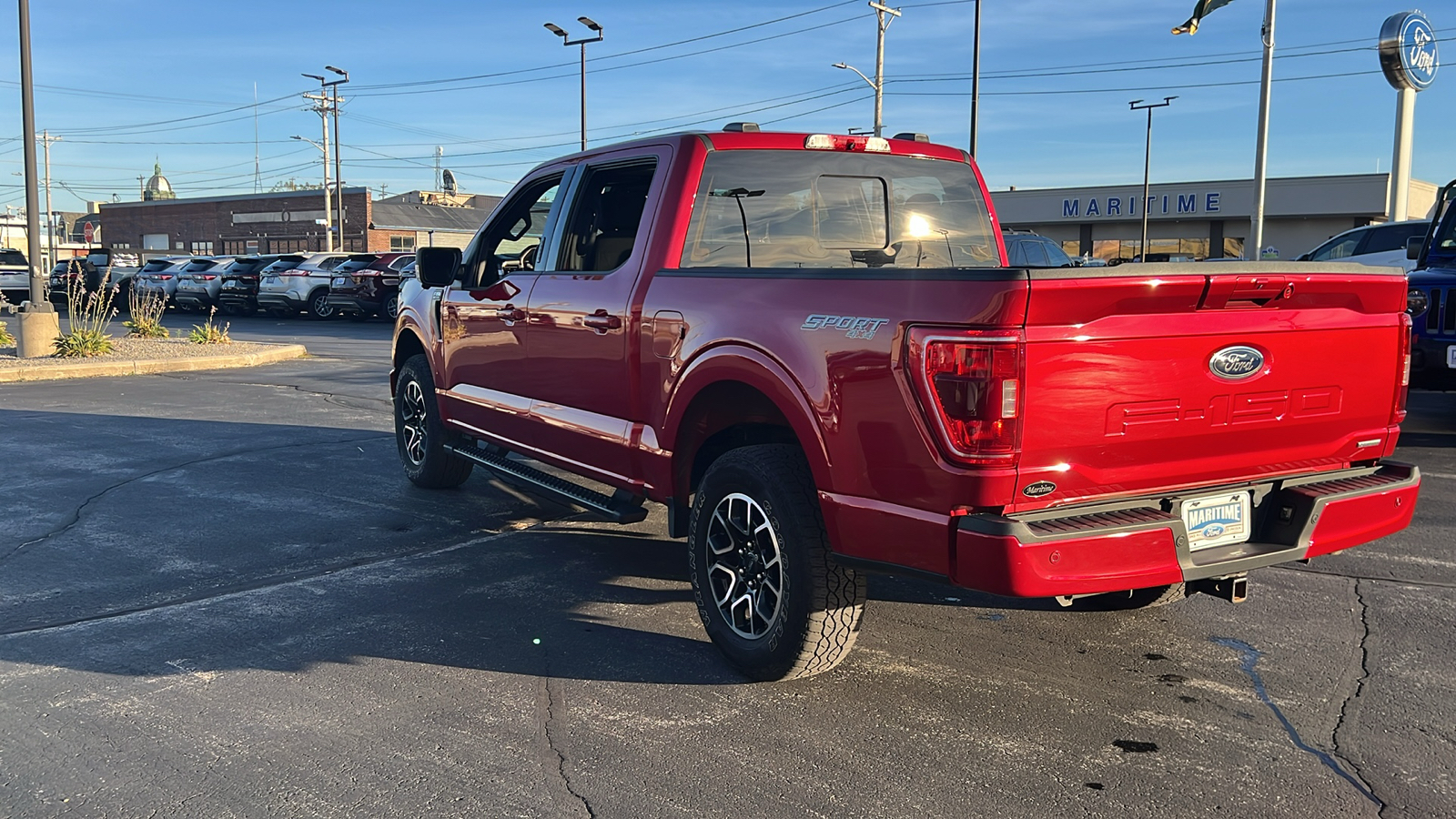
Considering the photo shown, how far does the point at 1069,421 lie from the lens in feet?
11.5

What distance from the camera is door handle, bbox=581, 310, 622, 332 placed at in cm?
518

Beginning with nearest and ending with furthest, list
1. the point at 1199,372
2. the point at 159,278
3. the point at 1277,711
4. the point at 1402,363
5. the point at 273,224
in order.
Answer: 1. the point at 1199,372
2. the point at 1277,711
3. the point at 1402,363
4. the point at 159,278
5. the point at 273,224

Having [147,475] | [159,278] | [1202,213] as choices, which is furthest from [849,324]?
[1202,213]

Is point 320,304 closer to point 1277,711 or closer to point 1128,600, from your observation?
point 1128,600

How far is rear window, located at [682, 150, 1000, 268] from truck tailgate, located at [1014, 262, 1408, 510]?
1673 mm

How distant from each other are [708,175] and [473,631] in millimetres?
2215

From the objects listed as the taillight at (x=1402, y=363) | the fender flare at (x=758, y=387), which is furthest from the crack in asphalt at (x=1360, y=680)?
the fender flare at (x=758, y=387)

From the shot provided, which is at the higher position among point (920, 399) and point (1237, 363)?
point (1237, 363)

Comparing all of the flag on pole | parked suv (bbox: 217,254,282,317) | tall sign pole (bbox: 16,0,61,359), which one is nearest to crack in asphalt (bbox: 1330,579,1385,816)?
tall sign pole (bbox: 16,0,61,359)

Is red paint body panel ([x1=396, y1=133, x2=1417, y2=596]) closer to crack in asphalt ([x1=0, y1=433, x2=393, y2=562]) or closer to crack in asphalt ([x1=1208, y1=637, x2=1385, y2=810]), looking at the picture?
crack in asphalt ([x1=1208, y1=637, x2=1385, y2=810])

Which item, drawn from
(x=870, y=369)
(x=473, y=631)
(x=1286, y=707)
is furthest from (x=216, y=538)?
(x=1286, y=707)

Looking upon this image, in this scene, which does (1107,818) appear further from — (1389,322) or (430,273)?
(430,273)

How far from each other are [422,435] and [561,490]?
7.19 feet

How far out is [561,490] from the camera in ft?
19.2
